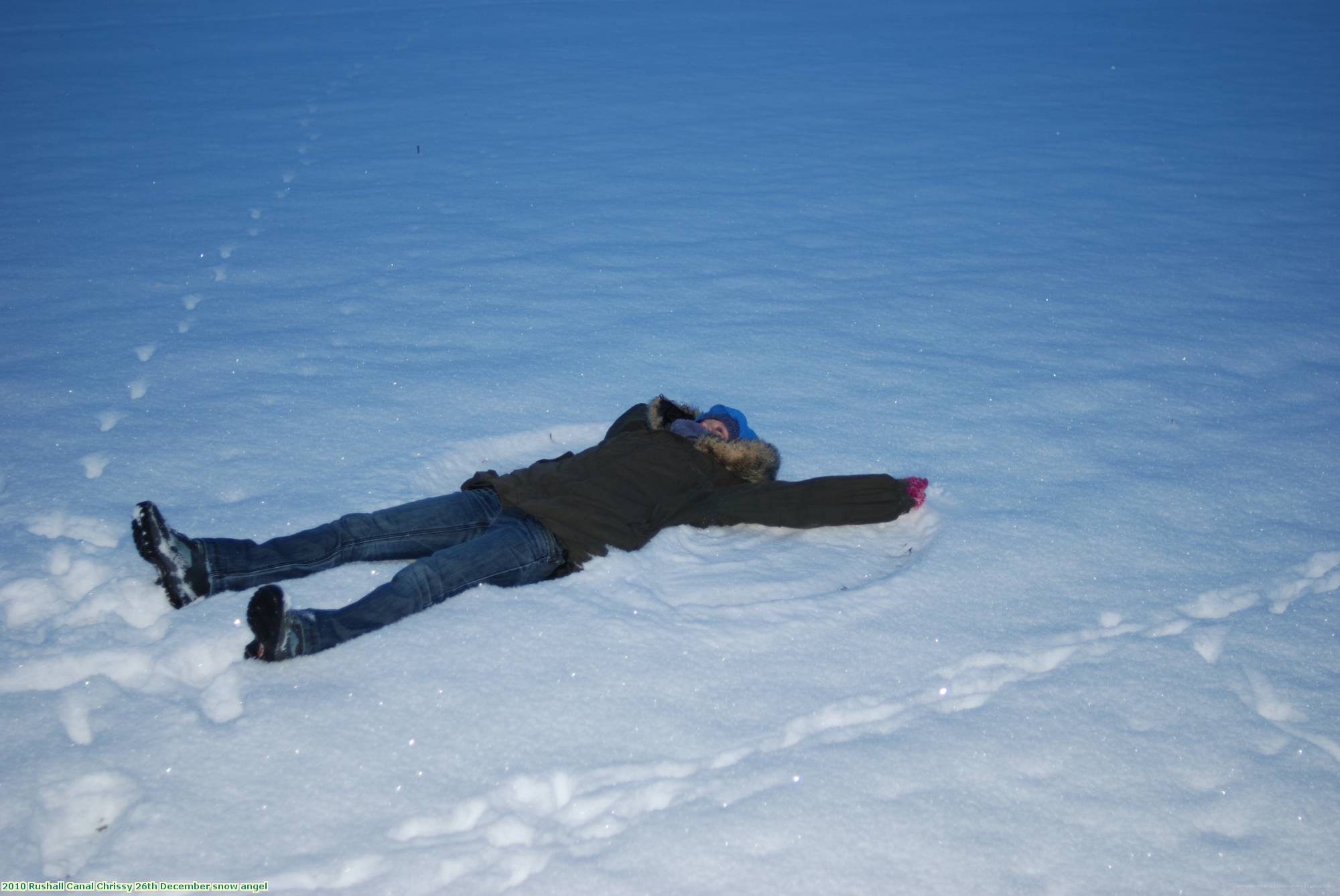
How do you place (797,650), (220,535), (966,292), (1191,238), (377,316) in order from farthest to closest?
(1191,238) → (966,292) → (377,316) → (220,535) → (797,650)

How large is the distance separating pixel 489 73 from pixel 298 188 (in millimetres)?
4741

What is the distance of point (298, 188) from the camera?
286 inches

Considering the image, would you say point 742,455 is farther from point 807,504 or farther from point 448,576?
point 448,576

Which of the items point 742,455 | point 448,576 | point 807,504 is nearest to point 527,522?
point 448,576

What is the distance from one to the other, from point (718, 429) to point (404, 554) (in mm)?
1098

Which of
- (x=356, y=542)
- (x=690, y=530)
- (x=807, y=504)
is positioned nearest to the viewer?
(x=356, y=542)

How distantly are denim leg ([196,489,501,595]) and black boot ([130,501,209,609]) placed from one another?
A: 0.03 metres

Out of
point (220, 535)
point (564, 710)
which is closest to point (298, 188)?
point (220, 535)

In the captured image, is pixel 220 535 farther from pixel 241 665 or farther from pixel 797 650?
pixel 797 650

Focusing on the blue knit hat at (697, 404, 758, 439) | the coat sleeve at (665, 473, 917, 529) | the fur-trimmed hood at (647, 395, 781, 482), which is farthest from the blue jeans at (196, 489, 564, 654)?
the blue knit hat at (697, 404, 758, 439)

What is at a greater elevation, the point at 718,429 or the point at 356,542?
the point at 718,429

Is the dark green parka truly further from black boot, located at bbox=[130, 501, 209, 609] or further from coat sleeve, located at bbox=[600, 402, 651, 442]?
black boot, located at bbox=[130, 501, 209, 609]

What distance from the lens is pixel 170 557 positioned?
2914 mm

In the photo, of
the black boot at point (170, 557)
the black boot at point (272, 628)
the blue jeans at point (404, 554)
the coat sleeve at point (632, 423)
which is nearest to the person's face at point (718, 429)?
the coat sleeve at point (632, 423)
